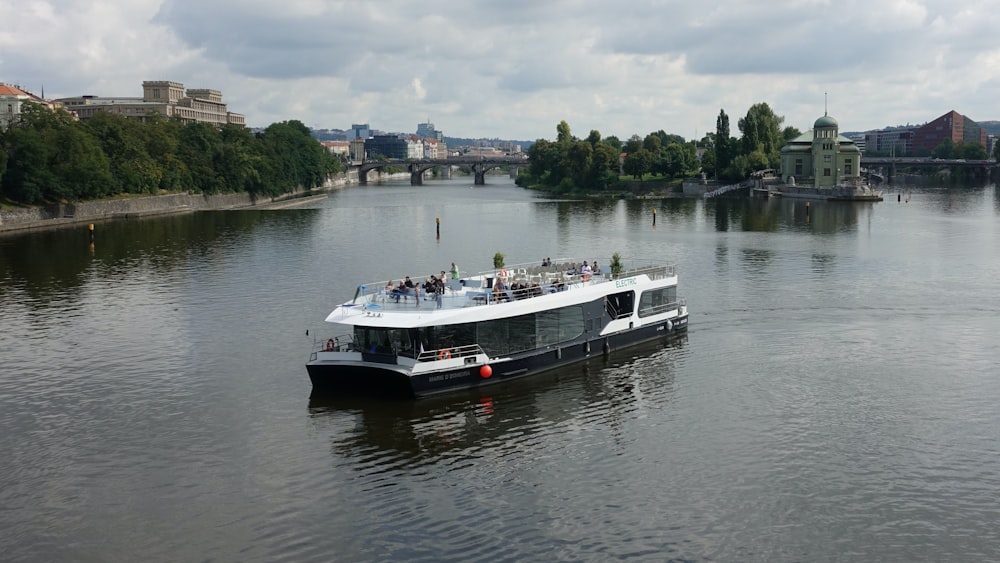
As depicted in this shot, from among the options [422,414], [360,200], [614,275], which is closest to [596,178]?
[360,200]

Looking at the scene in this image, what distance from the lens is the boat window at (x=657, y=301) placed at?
4366cm

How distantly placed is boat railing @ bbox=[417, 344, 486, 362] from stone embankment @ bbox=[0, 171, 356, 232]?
Answer: 79044mm

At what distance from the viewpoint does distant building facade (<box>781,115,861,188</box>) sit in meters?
169

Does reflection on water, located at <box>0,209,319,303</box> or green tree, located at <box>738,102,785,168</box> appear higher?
green tree, located at <box>738,102,785,168</box>

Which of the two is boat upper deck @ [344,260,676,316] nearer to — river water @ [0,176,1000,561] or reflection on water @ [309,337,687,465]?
reflection on water @ [309,337,687,465]

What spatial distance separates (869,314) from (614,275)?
17.0 m

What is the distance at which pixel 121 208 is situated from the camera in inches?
4577

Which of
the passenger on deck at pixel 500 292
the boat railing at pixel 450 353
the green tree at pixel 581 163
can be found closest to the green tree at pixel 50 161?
the passenger on deck at pixel 500 292

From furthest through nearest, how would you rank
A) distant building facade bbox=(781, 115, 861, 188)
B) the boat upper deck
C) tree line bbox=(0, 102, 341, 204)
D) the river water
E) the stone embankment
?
distant building facade bbox=(781, 115, 861, 188)
tree line bbox=(0, 102, 341, 204)
the stone embankment
the boat upper deck
the river water

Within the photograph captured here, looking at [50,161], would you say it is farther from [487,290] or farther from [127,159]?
[487,290]

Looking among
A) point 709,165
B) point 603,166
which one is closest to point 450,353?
point 603,166

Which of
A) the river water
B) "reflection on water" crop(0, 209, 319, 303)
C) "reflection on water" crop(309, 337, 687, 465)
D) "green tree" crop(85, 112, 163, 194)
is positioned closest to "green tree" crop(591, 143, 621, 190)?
"reflection on water" crop(0, 209, 319, 303)

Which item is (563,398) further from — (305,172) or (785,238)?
(305,172)

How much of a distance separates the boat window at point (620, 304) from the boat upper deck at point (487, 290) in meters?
0.78
